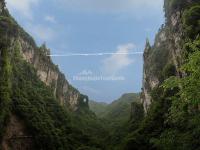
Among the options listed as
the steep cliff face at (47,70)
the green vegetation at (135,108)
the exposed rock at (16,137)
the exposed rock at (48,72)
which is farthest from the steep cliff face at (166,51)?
the exposed rock at (48,72)

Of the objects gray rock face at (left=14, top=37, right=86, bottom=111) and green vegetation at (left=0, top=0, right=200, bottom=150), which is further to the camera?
gray rock face at (left=14, top=37, right=86, bottom=111)

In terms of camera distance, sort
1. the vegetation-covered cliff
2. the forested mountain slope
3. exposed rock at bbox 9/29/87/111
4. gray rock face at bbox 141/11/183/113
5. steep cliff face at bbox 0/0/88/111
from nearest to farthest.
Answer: the vegetation-covered cliff, the forested mountain slope, gray rock face at bbox 141/11/183/113, steep cliff face at bbox 0/0/88/111, exposed rock at bbox 9/29/87/111

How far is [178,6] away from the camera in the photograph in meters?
52.8

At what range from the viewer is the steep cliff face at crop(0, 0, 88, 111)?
122938 mm

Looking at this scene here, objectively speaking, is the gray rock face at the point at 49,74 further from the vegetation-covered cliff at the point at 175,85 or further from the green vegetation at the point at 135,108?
the vegetation-covered cliff at the point at 175,85

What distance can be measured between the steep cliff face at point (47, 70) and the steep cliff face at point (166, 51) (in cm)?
3866

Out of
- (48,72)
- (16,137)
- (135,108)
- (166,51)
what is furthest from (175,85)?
(48,72)

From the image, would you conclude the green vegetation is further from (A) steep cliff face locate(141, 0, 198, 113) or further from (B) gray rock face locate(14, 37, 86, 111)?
(B) gray rock face locate(14, 37, 86, 111)

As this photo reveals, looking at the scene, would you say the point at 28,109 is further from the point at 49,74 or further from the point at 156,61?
the point at 49,74

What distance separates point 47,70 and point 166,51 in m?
56.0

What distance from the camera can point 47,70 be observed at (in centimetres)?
13750

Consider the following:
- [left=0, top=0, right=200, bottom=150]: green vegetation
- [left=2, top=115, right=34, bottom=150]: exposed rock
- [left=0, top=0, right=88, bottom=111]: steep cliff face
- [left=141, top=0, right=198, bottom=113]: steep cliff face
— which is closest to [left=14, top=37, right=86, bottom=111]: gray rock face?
[left=0, top=0, right=88, bottom=111]: steep cliff face

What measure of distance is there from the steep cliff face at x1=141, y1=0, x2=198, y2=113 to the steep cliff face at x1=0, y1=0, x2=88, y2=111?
127 feet

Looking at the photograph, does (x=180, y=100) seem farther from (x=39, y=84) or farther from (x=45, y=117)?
(x=39, y=84)
